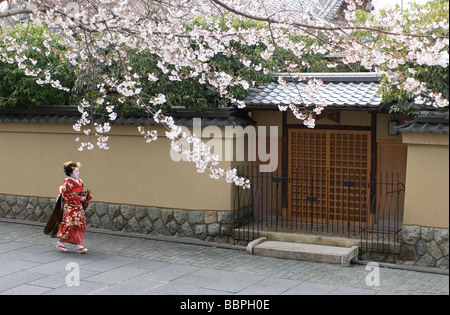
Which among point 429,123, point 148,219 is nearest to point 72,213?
point 148,219

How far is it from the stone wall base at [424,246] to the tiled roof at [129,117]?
397 centimetres

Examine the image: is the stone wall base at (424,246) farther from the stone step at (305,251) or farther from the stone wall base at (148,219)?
the stone wall base at (148,219)

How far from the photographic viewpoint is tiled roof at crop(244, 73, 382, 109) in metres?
11.6

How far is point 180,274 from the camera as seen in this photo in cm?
1041

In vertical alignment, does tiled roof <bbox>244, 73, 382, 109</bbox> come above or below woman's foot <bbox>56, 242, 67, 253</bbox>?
above

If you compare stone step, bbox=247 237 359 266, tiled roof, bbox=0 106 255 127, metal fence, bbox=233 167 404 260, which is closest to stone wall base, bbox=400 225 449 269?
metal fence, bbox=233 167 404 260

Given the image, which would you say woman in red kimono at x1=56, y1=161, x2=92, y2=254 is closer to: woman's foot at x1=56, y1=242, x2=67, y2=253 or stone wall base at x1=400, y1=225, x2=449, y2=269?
woman's foot at x1=56, y1=242, x2=67, y2=253

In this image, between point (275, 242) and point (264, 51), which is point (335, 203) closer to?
point (275, 242)

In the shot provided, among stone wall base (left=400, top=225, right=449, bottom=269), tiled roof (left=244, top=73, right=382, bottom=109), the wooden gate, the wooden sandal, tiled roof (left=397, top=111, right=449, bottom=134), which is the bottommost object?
the wooden sandal

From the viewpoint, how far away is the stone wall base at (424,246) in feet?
34.7

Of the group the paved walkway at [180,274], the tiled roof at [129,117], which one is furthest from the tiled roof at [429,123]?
the tiled roof at [129,117]

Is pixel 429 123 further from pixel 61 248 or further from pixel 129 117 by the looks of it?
pixel 61 248

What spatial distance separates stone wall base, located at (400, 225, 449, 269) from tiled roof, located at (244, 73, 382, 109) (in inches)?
93.2

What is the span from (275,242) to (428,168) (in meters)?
3.27
